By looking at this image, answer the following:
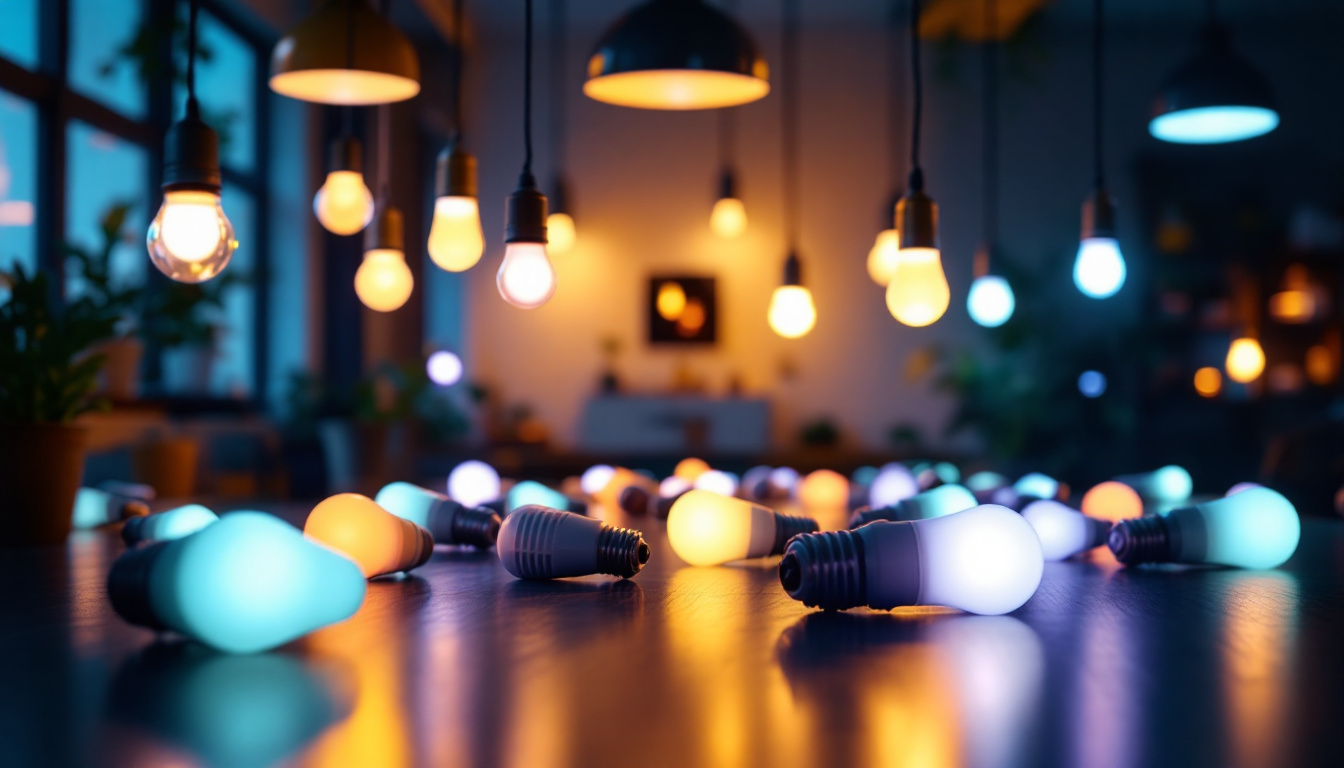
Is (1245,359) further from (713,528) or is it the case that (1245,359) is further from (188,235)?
(188,235)

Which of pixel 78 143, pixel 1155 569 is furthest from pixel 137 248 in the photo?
pixel 1155 569

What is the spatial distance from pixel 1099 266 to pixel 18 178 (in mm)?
4464

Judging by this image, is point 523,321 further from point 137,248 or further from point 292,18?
point 137,248

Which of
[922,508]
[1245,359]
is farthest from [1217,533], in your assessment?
[1245,359]

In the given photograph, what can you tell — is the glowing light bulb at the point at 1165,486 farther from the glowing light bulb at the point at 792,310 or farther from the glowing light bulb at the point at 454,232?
the glowing light bulb at the point at 454,232

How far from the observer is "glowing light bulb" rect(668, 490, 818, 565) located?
1.06m

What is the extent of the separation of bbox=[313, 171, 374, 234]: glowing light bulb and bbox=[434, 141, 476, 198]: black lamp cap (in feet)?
1.27

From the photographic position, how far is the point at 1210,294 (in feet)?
26.0

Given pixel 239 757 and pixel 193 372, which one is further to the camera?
pixel 193 372

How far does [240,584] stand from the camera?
0.64 meters

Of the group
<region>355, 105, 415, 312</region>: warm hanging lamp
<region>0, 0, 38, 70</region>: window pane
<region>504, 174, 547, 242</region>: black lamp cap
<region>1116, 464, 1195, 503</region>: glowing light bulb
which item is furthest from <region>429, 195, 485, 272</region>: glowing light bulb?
<region>0, 0, 38, 70</region>: window pane

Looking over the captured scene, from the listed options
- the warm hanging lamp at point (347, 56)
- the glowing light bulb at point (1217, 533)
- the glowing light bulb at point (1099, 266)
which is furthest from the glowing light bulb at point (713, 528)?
the warm hanging lamp at point (347, 56)

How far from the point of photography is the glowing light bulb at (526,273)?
154 centimetres

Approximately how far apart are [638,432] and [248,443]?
127 inches
